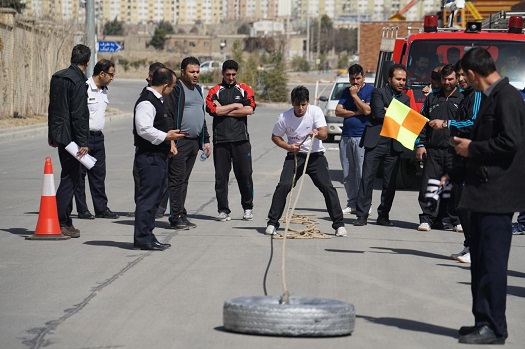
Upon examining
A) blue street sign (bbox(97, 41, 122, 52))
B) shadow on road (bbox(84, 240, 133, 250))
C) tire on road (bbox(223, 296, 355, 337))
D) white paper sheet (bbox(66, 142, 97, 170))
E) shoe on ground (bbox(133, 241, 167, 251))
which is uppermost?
blue street sign (bbox(97, 41, 122, 52))

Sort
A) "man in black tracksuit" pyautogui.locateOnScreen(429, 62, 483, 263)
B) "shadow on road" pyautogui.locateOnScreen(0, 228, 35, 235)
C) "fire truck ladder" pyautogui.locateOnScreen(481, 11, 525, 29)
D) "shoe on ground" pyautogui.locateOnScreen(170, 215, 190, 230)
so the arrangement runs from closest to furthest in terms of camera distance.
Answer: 1. "man in black tracksuit" pyautogui.locateOnScreen(429, 62, 483, 263)
2. "shadow on road" pyautogui.locateOnScreen(0, 228, 35, 235)
3. "shoe on ground" pyautogui.locateOnScreen(170, 215, 190, 230)
4. "fire truck ladder" pyautogui.locateOnScreen(481, 11, 525, 29)

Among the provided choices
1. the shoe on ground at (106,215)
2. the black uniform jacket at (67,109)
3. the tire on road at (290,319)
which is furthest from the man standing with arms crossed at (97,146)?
the tire on road at (290,319)

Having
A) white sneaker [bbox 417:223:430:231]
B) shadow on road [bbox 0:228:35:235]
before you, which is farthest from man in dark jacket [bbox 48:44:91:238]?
white sneaker [bbox 417:223:430:231]

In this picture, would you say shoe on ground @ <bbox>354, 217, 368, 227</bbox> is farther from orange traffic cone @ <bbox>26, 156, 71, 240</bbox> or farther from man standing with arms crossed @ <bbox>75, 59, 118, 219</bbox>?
orange traffic cone @ <bbox>26, 156, 71, 240</bbox>

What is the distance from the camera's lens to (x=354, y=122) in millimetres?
13828

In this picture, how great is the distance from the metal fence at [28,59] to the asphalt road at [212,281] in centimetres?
1801

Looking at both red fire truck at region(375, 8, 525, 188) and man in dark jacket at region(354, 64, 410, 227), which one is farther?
red fire truck at region(375, 8, 525, 188)

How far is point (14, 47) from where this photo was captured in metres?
32.2

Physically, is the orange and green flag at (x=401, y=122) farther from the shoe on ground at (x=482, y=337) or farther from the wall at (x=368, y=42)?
the wall at (x=368, y=42)

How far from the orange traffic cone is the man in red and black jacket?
8.04 ft

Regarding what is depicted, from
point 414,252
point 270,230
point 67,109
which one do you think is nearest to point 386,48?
point 270,230

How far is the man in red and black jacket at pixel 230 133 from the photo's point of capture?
1304 centimetres

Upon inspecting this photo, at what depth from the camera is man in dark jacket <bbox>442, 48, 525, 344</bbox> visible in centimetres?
688

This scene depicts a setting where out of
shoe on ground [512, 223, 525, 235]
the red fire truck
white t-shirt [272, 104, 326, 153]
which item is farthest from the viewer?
the red fire truck
